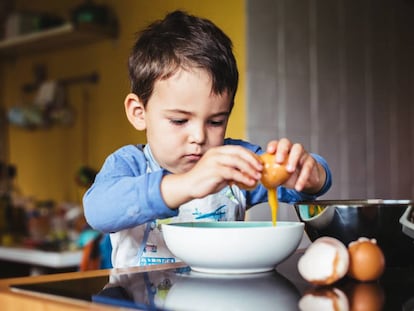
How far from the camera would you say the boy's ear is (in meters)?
1.25

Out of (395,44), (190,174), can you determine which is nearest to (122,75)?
(395,44)

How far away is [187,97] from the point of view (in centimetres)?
112

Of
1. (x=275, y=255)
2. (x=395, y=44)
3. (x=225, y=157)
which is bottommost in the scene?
(x=275, y=255)

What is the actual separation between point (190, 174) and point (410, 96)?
270 cm

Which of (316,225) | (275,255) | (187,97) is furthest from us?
(187,97)

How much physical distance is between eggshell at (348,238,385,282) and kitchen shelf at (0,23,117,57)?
8.04ft

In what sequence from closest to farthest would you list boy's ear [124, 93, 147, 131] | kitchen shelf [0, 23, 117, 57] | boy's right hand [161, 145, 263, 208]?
1. boy's right hand [161, 145, 263, 208]
2. boy's ear [124, 93, 147, 131]
3. kitchen shelf [0, 23, 117, 57]

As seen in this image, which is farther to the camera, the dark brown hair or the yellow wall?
the yellow wall

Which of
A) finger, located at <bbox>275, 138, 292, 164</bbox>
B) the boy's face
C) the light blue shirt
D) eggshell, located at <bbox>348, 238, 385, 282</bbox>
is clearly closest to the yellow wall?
the boy's face

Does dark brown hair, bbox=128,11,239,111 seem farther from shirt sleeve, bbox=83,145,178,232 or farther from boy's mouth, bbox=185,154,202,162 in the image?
shirt sleeve, bbox=83,145,178,232

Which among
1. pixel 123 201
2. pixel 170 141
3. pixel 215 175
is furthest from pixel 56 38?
pixel 215 175

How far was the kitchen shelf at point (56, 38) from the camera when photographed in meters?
3.01

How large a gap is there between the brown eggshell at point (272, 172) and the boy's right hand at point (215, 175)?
0.04 feet

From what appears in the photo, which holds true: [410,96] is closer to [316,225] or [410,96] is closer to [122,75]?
[122,75]
